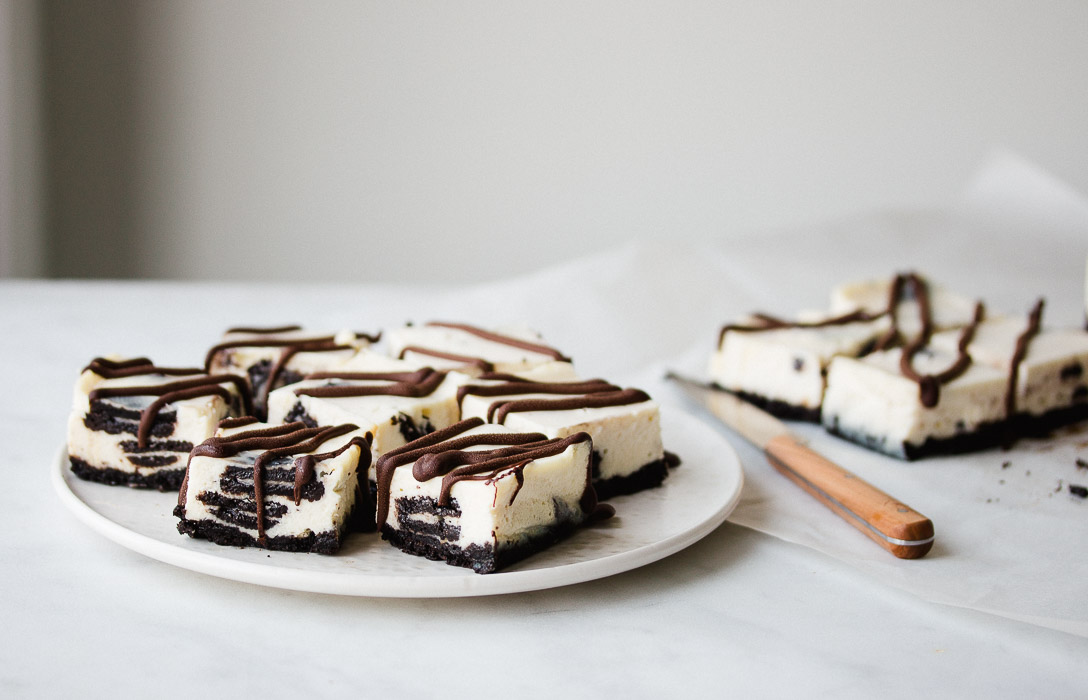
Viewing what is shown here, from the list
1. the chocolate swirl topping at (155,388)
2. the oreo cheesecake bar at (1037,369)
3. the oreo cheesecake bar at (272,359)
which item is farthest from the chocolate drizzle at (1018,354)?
the chocolate swirl topping at (155,388)

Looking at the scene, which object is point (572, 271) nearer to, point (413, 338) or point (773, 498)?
point (413, 338)

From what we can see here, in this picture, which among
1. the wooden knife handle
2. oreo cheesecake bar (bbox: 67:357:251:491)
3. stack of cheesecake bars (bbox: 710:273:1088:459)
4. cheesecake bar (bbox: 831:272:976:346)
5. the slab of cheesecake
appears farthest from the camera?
cheesecake bar (bbox: 831:272:976:346)

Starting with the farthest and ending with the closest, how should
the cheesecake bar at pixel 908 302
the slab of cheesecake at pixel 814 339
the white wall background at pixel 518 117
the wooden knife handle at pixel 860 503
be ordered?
the white wall background at pixel 518 117 < the cheesecake bar at pixel 908 302 < the slab of cheesecake at pixel 814 339 < the wooden knife handle at pixel 860 503

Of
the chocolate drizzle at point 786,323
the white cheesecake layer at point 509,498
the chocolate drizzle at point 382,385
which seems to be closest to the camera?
the white cheesecake layer at point 509,498

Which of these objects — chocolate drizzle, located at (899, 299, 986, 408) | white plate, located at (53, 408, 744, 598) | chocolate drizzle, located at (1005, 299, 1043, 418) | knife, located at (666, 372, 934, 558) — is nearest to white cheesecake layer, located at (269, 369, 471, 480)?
white plate, located at (53, 408, 744, 598)

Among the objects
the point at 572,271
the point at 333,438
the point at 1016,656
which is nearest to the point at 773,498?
the point at 1016,656

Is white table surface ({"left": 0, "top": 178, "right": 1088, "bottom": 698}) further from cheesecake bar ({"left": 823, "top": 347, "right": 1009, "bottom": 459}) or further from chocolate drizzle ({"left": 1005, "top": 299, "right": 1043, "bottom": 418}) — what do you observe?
chocolate drizzle ({"left": 1005, "top": 299, "right": 1043, "bottom": 418})

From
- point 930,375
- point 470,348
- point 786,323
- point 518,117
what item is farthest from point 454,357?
point 518,117

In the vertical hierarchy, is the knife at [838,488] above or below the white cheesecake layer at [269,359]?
below

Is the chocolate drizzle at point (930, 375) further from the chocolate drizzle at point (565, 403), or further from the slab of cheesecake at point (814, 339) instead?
the chocolate drizzle at point (565, 403)
